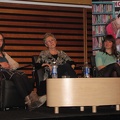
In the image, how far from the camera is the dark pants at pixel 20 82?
5.77 metres

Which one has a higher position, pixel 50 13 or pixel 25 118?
pixel 50 13

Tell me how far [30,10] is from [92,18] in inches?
59.6

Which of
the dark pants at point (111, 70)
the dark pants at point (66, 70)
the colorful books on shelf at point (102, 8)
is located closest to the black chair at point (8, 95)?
the dark pants at point (66, 70)

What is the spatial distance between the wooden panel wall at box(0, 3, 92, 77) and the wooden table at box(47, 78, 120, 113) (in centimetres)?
275

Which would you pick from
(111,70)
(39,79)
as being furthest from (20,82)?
(111,70)

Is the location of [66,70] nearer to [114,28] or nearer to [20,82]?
[20,82]

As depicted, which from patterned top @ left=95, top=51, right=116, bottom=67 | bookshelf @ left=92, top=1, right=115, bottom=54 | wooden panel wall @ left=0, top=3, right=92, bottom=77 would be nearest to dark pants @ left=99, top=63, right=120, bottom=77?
patterned top @ left=95, top=51, right=116, bottom=67

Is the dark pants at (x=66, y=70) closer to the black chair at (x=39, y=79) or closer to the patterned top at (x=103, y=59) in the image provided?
the black chair at (x=39, y=79)

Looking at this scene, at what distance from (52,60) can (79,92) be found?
1519 mm

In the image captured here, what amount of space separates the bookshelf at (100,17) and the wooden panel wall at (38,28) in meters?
0.17

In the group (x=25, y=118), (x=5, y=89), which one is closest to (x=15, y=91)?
(x=5, y=89)

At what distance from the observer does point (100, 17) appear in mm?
8734

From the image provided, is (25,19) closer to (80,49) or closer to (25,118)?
(80,49)

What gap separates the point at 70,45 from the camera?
8.36m
